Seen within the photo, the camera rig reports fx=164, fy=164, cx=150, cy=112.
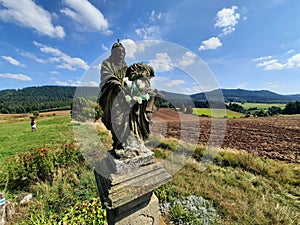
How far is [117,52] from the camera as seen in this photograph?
225cm

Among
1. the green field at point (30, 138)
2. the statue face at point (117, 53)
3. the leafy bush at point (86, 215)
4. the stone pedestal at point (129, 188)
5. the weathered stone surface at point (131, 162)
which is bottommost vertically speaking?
the green field at point (30, 138)

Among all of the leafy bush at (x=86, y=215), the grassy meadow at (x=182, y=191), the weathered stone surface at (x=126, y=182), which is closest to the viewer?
the weathered stone surface at (x=126, y=182)

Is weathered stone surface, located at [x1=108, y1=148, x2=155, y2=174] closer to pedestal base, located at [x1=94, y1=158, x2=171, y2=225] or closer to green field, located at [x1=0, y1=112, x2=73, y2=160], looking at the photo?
pedestal base, located at [x1=94, y1=158, x2=171, y2=225]

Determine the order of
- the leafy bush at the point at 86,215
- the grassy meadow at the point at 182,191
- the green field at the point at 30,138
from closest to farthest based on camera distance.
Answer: the leafy bush at the point at 86,215 < the grassy meadow at the point at 182,191 < the green field at the point at 30,138

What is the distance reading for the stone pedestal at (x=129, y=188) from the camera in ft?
6.97

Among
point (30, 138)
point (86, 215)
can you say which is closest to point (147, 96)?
point (86, 215)

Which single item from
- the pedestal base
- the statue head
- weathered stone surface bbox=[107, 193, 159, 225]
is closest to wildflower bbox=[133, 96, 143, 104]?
the statue head

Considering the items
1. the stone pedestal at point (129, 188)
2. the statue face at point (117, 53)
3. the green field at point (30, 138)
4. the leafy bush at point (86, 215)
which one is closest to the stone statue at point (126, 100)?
the statue face at point (117, 53)

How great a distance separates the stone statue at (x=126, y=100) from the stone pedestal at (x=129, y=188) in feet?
0.67

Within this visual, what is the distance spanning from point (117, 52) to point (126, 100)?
69 centimetres

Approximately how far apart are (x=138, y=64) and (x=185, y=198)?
4.04 m

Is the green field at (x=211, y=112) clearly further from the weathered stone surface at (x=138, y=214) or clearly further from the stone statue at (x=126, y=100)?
the stone statue at (x=126, y=100)

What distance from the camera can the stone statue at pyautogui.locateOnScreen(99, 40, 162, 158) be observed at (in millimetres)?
2174

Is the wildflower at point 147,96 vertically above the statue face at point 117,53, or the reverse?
the statue face at point 117,53
